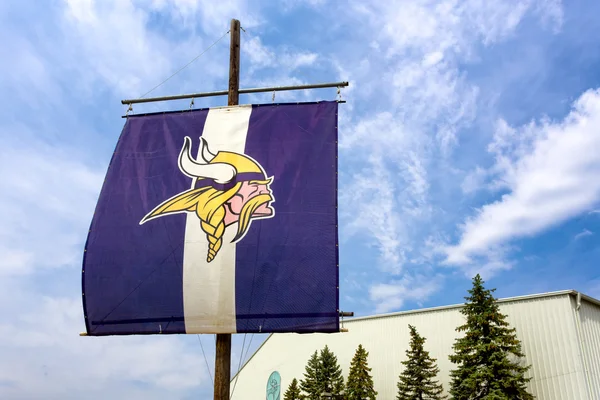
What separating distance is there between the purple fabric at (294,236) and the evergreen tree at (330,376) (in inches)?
808

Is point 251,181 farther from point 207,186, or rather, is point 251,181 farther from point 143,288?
point 143,288

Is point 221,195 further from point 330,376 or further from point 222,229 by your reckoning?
point 330,376

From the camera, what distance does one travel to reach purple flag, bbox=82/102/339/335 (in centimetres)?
884

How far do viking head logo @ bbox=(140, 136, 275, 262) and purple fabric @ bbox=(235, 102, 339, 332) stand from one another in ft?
0.60

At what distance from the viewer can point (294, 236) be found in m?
9.12

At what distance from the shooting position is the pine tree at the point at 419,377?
23.6 meters

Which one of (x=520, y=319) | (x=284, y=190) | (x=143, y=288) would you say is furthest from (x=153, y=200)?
(x=520, y=319)

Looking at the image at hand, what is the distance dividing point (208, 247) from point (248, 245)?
2.34ft

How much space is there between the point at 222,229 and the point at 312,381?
21.1 metres

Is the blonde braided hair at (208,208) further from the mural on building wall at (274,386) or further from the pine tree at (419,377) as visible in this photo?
the mural on building wall at (274,386)

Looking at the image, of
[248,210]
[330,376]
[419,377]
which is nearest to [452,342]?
[419,377]

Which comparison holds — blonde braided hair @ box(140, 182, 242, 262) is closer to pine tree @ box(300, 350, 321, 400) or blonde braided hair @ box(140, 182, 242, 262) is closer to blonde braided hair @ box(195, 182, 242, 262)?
blonde braided hair @ box(195, 182, 242, 262)

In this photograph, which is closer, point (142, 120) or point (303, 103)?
point (303, 103)

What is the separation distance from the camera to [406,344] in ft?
89.4
